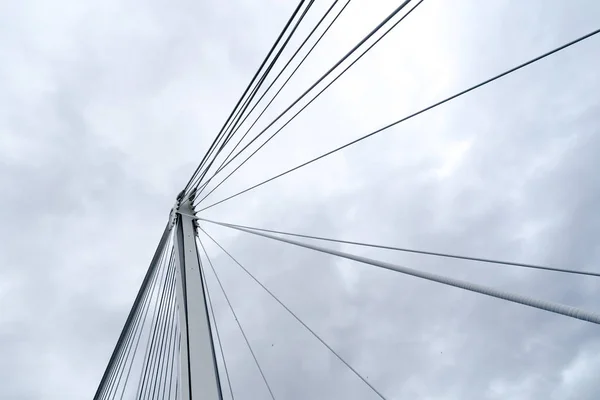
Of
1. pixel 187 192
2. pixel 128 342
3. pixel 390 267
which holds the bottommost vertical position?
pixel 390 267

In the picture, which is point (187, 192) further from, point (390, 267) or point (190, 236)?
point (390, 267)

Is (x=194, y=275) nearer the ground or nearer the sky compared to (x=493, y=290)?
nearer the sky

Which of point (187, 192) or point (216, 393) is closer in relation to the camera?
point (216, 393)

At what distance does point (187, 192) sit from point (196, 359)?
6.47m

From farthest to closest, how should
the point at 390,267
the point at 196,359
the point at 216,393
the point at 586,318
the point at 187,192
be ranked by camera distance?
the point at 187,192 < the point at 196,359 < the point at 216,393 < the point at 390,267 < the point at 586,318

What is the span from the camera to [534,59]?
3.70m

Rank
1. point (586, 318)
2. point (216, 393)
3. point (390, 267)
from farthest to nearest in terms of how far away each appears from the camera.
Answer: point (216, 393)
point (390, 267)
point (586, 318)

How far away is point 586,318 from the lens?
237 centimetres

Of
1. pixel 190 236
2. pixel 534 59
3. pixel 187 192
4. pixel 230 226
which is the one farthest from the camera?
pixel 187 192

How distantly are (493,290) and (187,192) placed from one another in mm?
10401

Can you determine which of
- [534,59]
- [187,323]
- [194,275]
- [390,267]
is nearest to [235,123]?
[194,275]

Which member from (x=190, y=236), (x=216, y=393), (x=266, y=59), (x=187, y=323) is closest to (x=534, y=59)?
(x=266, y=59)

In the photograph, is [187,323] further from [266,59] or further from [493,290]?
[493,290]

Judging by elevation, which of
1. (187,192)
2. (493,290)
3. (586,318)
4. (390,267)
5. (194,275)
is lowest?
(586,318)
